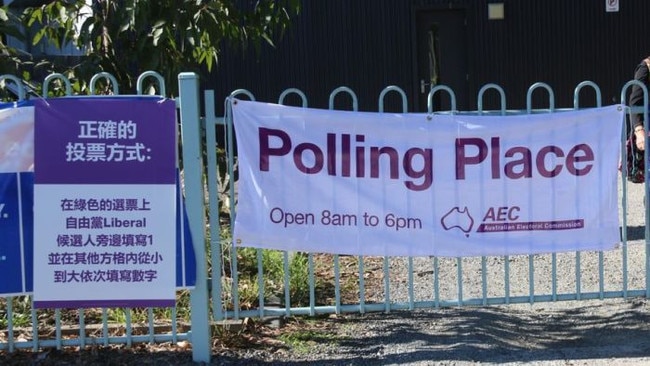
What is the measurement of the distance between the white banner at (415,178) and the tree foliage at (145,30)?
1074 mm

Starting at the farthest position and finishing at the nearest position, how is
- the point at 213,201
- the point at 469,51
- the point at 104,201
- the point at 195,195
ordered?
the point at 469,51 < the point at 213,201 < the point at 195,195 < the point at 104,201

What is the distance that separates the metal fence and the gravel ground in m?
0.11

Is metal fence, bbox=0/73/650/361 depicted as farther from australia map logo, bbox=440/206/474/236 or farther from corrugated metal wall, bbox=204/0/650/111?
corrugated metal wall, bbox=204/0/650/111

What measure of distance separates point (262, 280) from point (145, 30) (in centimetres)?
189

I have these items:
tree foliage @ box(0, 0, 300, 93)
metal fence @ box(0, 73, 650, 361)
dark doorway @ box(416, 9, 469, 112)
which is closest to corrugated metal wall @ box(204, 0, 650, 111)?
dark doorway @ box(416, 9, 469, 112)

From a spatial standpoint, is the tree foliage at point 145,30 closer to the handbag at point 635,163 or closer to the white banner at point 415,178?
the white banner at point 415,178

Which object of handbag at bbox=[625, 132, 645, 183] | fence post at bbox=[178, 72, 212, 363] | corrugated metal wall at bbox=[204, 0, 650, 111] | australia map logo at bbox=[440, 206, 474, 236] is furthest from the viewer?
corrugated metal wall at bbox=[204, 0, 650, 111]

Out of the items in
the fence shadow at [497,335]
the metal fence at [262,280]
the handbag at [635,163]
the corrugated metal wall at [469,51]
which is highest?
the corrugated metal wall at [469,51]

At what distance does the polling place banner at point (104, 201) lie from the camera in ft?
14.4

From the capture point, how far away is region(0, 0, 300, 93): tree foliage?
5.32 m

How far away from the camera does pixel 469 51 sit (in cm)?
1281

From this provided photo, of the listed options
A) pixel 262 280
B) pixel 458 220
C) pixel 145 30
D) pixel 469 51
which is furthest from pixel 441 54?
pixel 262 280

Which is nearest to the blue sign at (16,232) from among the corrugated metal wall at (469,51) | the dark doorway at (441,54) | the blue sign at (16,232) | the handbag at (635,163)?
the blue sign at (16,232)

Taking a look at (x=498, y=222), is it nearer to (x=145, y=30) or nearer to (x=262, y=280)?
(x=262, y=280)
